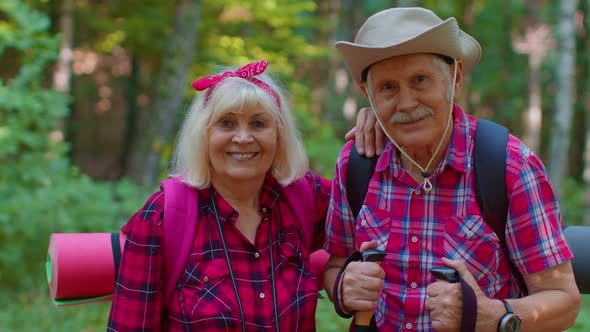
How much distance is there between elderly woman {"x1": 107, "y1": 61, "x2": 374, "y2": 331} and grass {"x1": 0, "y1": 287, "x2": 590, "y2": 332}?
2889mm

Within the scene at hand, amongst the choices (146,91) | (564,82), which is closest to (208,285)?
(564,82)

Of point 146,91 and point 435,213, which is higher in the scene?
point 146,91

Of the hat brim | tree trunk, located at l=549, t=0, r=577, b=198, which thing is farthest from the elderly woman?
tree trunk, located at l=549, t=0, r=577, b=198

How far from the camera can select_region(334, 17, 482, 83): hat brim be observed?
7.59 ft

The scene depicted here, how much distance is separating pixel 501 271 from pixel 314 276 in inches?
32.7

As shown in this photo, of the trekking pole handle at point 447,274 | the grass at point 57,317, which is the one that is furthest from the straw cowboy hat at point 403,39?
the grass at point 57,317

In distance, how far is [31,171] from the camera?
6.80 m

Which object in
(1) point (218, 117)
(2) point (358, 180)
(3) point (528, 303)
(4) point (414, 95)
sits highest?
(4) point (414, 95)

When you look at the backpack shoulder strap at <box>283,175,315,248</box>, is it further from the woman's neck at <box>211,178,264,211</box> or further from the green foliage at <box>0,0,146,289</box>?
the green foliage at <box>0,0,146,289</box>

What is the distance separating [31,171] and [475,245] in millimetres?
5682

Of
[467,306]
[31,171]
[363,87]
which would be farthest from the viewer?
[31,171]

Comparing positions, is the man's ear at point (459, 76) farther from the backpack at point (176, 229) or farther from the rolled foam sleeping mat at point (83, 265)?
the rolled foam sleeping mat at point (83, 265)

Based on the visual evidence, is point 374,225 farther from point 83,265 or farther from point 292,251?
point 83,265

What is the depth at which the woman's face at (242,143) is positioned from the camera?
272 cm
